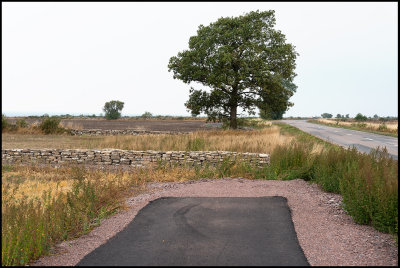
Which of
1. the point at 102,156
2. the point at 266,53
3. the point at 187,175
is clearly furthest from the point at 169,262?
the point at 266,53

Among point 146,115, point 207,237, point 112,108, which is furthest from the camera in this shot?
point 146,115

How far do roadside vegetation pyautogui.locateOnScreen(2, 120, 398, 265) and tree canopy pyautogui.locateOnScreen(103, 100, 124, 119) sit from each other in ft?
219

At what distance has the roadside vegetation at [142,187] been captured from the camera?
241 inches

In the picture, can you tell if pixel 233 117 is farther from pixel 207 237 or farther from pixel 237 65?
pixel 207 237

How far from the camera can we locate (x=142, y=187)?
11.2 metres

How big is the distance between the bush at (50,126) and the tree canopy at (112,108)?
1941 inches

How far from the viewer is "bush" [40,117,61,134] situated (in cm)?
3277

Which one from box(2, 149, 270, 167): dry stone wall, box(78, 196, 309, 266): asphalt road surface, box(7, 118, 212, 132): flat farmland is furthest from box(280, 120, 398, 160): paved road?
box(7, 118, 212, 132): flat farmland

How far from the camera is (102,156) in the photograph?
632 inches

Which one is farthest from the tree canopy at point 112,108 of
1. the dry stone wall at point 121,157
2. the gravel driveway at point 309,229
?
the gravel driveway at point 309,229

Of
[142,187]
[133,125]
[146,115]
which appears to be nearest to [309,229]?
[142,187]

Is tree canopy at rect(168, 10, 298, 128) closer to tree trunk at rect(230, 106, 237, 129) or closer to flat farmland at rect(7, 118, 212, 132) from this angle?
tree trunk at rect(230, 106, 237, 129)

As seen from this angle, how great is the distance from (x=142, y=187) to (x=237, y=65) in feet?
64.1

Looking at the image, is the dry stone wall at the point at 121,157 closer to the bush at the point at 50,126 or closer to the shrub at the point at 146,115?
the bush at the point at 50,126
